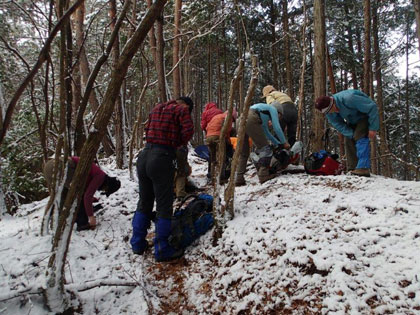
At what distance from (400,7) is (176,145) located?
1689 centimetres

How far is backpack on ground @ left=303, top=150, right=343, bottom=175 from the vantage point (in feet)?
16.5

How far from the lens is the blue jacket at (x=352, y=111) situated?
4.61 meters

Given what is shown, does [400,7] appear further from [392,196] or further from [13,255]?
[13,255]

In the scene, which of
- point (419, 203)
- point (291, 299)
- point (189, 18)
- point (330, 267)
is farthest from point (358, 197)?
point (189, 18)

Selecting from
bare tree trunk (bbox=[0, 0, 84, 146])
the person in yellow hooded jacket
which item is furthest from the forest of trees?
the person in yellow hooded jacket

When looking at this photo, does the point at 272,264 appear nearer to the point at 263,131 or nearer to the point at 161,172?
the point at 161,172

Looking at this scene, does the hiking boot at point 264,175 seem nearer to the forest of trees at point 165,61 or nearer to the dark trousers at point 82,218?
the forest of trees at point 165,61

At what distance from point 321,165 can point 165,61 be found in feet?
48.6

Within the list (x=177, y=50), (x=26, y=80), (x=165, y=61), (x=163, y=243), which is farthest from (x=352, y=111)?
(x=165, y=61)

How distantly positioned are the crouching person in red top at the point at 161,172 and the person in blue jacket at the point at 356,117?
8.98 feet

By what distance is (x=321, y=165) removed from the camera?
16.6 feet

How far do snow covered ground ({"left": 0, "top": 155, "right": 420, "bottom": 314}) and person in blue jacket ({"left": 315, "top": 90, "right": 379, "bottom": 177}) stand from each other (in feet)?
2.21

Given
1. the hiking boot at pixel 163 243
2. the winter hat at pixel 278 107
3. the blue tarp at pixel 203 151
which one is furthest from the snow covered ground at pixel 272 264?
the blue tarp at pixel 203 151

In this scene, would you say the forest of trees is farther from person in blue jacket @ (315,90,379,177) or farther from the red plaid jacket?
person in blue jacket @ (315,90,379,177)
